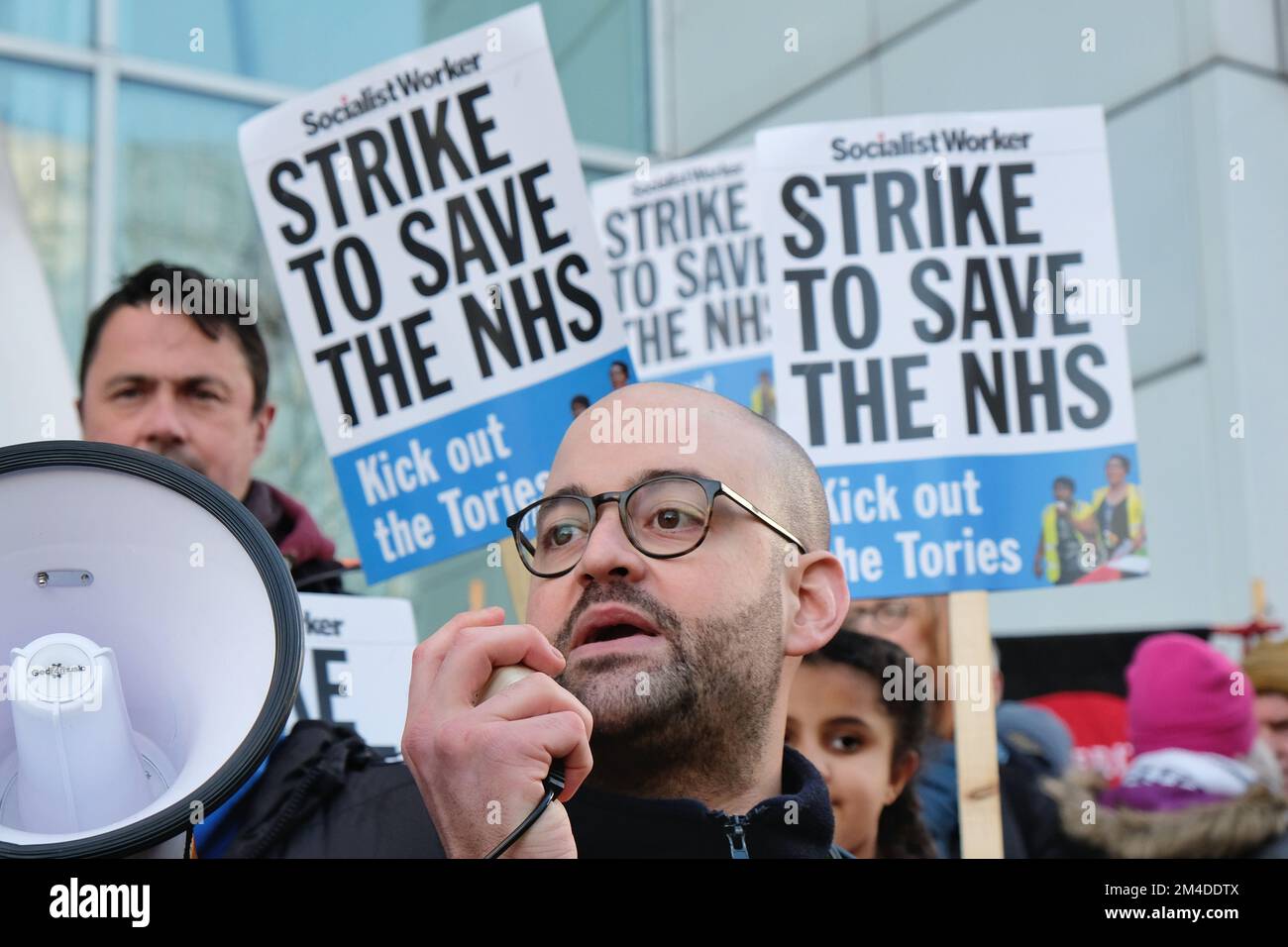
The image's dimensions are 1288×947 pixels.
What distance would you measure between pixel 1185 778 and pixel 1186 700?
29 cm

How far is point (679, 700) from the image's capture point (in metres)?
2.04

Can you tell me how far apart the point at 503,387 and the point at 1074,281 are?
1164 mm

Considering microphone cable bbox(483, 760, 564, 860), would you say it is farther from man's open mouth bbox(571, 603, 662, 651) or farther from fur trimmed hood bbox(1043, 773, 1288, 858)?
fur trimmed hood bbox(1043, 773, 1288, 858)

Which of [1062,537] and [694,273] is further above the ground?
[694,273]

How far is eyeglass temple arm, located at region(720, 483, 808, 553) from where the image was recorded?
2.09 meters

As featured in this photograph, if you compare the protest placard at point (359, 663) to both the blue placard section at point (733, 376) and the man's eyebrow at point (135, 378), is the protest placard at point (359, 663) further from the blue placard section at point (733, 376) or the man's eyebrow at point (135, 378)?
the blue placard section at point (733, 376)

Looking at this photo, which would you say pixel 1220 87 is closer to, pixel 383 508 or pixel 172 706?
pixel 383 508

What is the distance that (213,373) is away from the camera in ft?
9.77

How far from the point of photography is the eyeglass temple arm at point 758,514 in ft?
6.85

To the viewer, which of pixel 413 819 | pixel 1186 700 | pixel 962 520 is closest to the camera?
pixel 413 819

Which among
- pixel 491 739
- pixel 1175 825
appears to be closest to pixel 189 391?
pixel 491 739

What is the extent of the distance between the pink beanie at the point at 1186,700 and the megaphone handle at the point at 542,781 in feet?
8.21

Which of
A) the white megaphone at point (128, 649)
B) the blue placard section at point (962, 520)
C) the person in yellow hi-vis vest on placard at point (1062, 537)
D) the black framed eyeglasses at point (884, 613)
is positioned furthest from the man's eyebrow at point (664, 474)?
the black framed eyeglasses at point (884, 613)

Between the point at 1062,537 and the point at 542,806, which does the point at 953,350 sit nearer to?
the point at 1062,537
